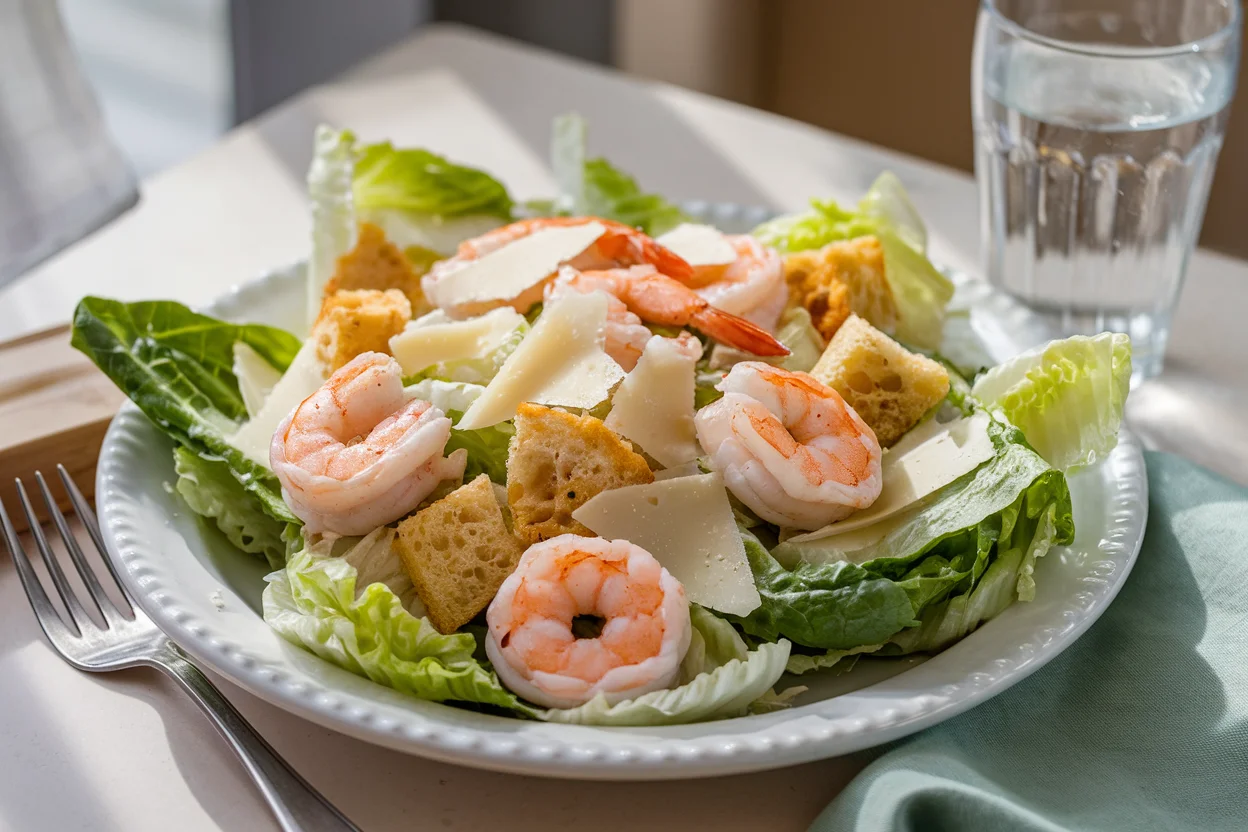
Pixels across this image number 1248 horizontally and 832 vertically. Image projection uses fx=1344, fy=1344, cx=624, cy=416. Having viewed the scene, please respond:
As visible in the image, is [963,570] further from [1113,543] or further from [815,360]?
[815,360]

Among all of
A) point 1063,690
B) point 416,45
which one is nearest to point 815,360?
point 1063,690

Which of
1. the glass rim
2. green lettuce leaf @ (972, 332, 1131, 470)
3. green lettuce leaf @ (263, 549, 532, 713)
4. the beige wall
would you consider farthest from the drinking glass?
the beige wall

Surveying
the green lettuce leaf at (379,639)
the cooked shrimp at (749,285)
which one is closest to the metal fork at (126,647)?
the green lettuce leaf at (379,639)

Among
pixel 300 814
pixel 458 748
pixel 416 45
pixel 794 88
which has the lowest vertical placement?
pixel 794 88

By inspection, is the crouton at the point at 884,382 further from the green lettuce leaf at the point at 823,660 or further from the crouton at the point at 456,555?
the crouton at the point at 456,555

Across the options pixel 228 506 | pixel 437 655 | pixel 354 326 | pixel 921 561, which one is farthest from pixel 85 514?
pixel 921 561
